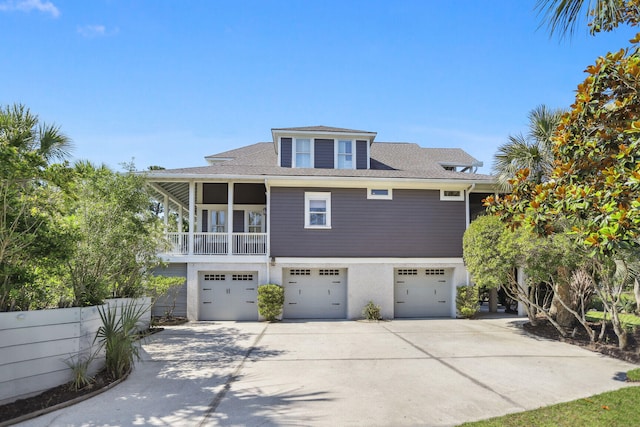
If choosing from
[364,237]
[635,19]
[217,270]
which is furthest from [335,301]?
[635,19]

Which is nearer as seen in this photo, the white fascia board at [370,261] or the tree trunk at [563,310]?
the tree trunk at [563,310]

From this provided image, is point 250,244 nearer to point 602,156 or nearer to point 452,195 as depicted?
point 452,195

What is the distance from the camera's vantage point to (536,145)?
12141 mm

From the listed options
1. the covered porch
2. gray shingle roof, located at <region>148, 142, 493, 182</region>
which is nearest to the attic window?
gray shingle roof, located at <region>148, 142, 493, 182</region>

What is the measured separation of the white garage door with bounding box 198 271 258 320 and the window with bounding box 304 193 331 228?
322 cm

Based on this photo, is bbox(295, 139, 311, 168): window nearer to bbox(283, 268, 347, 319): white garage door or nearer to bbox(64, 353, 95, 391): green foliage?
bbox(283, 268, 347, 319): white garage door

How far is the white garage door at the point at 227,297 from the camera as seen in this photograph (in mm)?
15055

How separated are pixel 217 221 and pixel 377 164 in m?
7.85

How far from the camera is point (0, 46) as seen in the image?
8477 millimetres

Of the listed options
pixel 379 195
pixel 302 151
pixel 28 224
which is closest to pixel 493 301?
pixel 379 195

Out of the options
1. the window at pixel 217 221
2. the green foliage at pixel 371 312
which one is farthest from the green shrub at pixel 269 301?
the window at pixel 217 221

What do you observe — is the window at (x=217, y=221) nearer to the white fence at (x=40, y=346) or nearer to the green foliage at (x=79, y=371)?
the white fence at (x=40, y=346)

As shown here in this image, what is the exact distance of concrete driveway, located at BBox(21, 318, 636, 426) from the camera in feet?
17.4

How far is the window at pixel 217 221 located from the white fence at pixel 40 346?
11.3 meters
